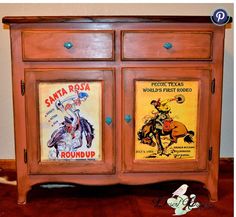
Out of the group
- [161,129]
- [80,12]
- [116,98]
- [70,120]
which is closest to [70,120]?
[70,120]

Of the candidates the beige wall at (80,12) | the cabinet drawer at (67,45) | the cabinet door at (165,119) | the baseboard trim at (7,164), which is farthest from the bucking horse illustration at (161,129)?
the baseboard trim at (7,164)

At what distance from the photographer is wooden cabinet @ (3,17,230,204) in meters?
1.53

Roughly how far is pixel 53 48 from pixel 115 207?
757 millimetres

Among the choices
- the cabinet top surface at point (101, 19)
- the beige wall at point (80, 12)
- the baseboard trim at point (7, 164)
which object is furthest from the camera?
the baseboard trim at point (7, 164)

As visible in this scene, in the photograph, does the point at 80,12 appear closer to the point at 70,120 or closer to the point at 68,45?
the point at 68,45

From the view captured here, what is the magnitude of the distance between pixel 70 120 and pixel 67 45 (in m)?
0.32

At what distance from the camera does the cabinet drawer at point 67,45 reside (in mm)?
1520

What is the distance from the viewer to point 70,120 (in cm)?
158

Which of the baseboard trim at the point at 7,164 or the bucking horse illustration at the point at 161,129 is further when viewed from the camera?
the baseboard trim at the point at 7,164

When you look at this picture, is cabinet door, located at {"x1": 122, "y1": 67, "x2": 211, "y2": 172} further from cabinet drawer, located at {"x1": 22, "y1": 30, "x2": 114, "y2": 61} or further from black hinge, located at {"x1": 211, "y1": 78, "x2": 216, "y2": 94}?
cabinet drawer, located at {"x1": 22, "y1": 30, "x2": 114, "y2": 61}

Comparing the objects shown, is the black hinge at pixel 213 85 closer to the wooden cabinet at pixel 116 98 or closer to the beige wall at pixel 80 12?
the wooden cabinet at pixel 116 98

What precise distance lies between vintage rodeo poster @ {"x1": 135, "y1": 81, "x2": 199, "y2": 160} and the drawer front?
12 centimetres

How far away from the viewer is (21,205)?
165 cm

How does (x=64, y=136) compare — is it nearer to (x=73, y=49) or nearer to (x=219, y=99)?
(x=73, y=49)
